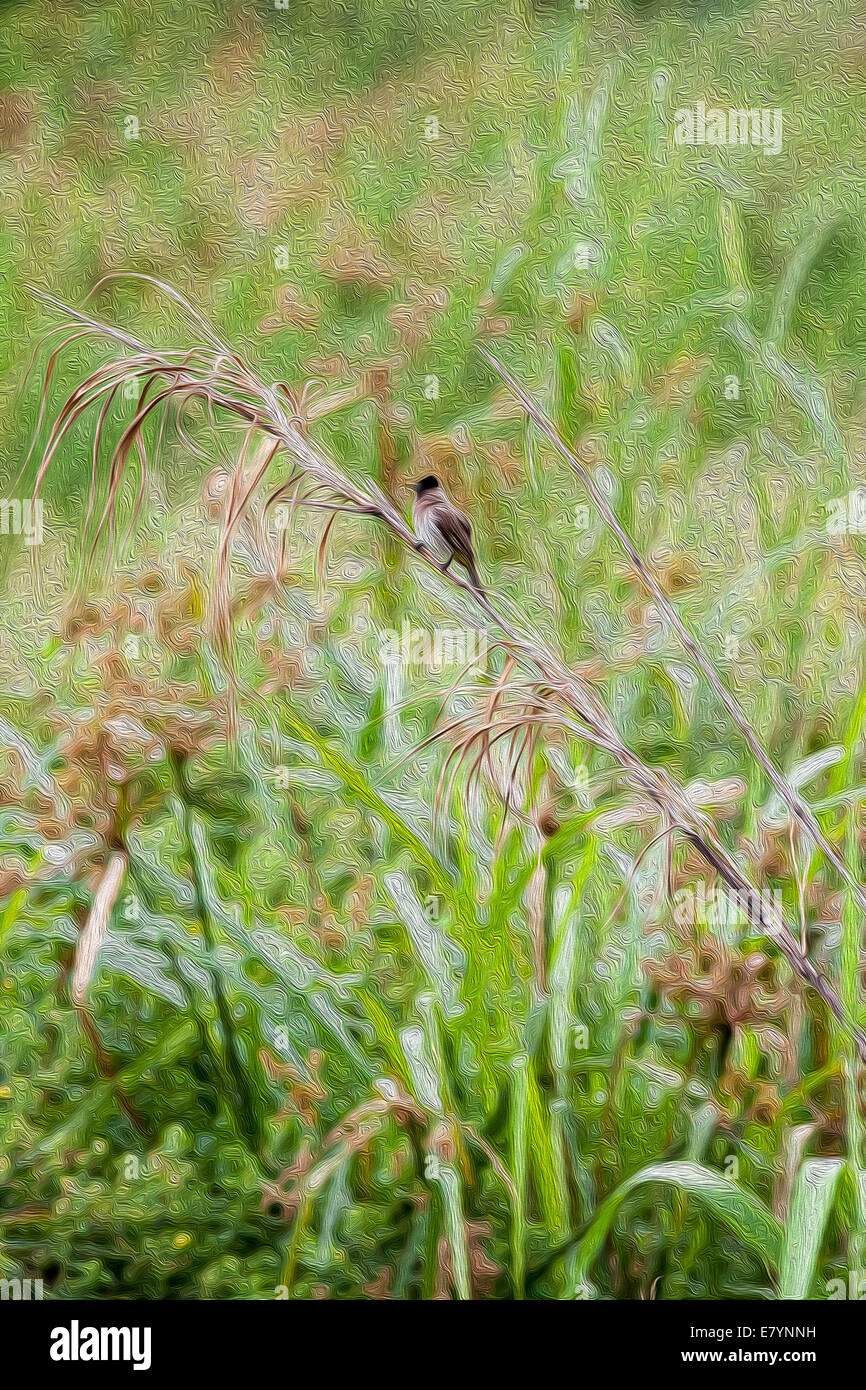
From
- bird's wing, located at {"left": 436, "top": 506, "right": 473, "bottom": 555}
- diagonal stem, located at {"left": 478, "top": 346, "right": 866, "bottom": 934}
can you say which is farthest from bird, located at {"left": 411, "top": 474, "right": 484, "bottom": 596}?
diagonal stem, located at {"left": 478, "top": 346, "right": 866, "bottom": 934}

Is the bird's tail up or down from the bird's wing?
down

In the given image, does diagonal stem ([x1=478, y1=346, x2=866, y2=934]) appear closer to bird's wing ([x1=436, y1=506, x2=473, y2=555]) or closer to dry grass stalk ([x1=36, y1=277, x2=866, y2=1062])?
dry grass stalk ([x1=36, y1=277, x2=866, y2=1062])

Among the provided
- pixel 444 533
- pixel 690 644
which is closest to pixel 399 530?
pixel 444 533

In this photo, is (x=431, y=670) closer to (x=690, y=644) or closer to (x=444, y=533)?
(x=444, y=533)

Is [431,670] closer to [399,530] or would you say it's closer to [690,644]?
[399,530]

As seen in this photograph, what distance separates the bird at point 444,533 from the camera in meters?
0.90

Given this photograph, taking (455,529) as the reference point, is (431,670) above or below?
below

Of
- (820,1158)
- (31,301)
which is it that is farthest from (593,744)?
(31,301)

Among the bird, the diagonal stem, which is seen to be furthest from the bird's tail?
the diagonal stem

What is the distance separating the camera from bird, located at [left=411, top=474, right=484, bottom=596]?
0.90 meters

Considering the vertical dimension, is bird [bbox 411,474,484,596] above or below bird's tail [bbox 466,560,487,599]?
above

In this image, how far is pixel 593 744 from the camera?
89cm

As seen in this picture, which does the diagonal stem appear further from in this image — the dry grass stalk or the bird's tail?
the bird's tail

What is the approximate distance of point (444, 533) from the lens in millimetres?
896
